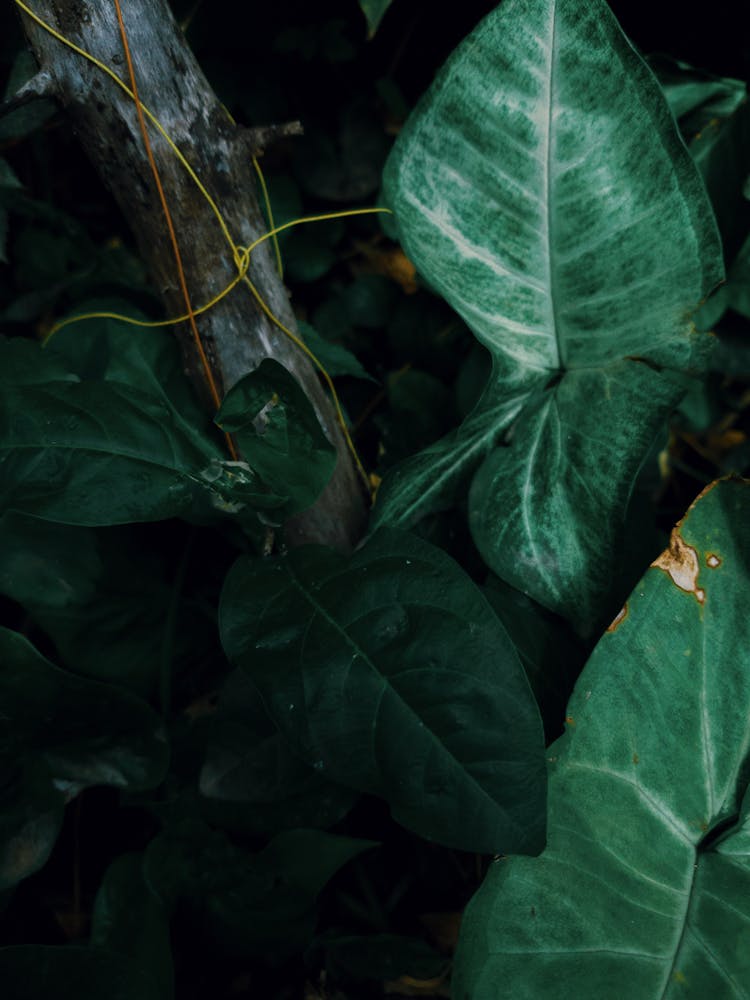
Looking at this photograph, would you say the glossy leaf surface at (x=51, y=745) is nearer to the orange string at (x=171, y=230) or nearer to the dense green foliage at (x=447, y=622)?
the dense green foliage at (x=447, y=622)

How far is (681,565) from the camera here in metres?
0.87

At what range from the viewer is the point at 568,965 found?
30.5 inches

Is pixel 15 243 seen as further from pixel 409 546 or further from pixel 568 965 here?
pixel 568 965

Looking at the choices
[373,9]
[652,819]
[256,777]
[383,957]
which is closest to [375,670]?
[256,777]

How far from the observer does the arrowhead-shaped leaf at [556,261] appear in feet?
2.67

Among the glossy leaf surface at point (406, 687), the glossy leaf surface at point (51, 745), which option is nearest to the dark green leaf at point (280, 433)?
the glossy leaf surface at point (406, 687)

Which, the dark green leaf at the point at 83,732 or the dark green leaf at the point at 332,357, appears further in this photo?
the dark green leaf at the point at 332,357

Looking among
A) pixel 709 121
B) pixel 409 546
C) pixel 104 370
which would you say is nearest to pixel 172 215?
pixel 104 370

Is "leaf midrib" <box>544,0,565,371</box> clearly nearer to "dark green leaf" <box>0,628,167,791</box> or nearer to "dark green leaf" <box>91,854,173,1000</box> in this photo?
"dark green leaf" <box>0,628,167,791</box>

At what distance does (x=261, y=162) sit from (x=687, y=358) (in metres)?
0.85

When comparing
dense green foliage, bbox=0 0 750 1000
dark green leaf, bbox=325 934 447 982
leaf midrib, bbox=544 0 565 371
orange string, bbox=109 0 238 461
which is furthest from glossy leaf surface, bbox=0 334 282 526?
dark green leaf, bbox=325 934 447 982

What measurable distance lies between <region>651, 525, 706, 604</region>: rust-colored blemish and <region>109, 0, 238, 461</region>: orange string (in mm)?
525

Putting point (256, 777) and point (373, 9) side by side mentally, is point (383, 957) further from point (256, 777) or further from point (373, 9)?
point (373, 9)

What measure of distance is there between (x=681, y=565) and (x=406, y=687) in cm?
32
